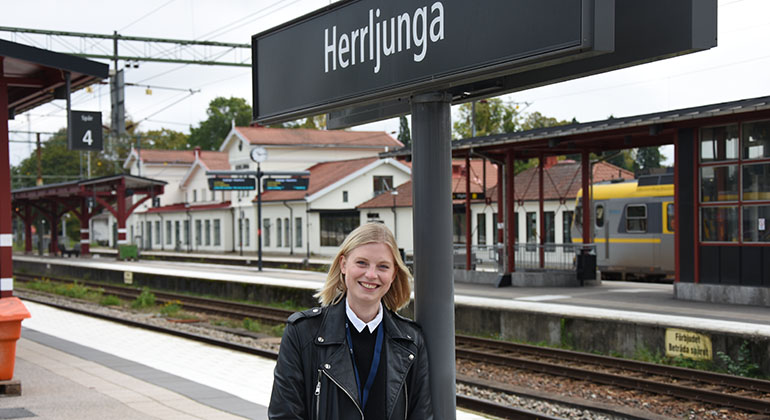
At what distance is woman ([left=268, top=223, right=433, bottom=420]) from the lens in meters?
2.92

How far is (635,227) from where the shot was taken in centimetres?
2562

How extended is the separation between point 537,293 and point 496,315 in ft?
16.3

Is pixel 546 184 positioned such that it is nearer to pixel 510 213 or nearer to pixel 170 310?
pixel 510 213

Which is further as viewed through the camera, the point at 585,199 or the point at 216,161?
the point at 216,161

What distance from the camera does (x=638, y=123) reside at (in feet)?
56.6

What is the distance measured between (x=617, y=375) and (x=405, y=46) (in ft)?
29.8

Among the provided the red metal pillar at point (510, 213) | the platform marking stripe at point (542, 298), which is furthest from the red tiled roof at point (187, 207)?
the platform marking stripe at point (542, 298)

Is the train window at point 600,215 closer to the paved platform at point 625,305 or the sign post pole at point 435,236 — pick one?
the paved platform at point 625,305

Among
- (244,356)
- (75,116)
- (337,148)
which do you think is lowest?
(244,356)

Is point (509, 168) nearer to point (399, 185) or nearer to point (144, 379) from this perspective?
point (144, 379)

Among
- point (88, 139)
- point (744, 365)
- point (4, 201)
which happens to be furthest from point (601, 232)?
point (4, 201)

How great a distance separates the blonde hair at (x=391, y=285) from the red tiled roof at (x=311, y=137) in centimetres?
5329

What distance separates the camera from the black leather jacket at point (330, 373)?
9.57ft

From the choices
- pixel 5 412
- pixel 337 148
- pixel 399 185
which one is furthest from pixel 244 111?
pixel 5 412
